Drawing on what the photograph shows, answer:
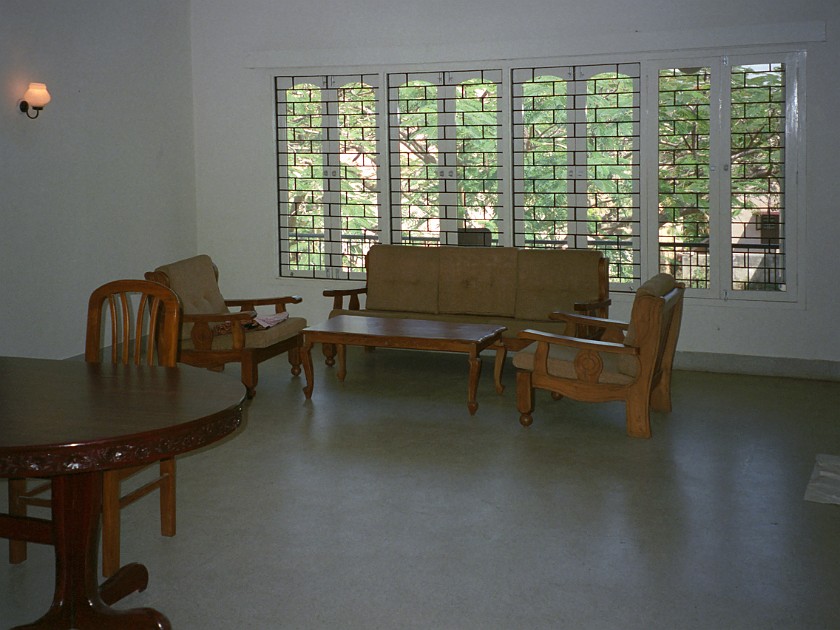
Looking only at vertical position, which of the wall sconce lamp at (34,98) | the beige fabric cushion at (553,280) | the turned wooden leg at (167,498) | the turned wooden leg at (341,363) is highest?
the wall sconce lamp at (34,98)

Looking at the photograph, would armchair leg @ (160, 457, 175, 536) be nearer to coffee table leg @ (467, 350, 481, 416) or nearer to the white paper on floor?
coffee table leg @ (467, 350, 481, 416)

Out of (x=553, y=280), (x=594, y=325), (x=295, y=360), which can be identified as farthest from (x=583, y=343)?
(x=295, y=360)

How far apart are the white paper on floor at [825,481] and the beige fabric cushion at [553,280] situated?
2.39m

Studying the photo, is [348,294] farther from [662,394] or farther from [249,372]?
[662,394]

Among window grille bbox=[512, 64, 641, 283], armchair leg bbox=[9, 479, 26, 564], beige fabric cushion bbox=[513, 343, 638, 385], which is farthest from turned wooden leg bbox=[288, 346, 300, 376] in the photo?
armchair leg bbox=[9, 479, 26, 564]

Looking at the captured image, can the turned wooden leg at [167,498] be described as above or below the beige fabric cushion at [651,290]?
below

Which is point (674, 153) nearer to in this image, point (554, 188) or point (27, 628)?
point (554, 188)

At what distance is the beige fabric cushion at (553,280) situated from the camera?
22.8 feet

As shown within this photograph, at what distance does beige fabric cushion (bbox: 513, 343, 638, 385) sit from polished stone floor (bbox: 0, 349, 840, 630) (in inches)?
12.8

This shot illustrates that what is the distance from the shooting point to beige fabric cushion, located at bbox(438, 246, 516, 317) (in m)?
7.21

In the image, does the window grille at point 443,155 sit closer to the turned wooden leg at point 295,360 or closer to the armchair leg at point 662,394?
the turned wooden leg at point 295,360

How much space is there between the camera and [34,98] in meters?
6.30

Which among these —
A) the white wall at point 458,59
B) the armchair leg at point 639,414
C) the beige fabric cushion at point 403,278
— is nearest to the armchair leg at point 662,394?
the armchair leg at point 639,414

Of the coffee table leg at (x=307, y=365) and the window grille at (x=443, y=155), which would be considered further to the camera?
the window grille at (x=443, y=155)
